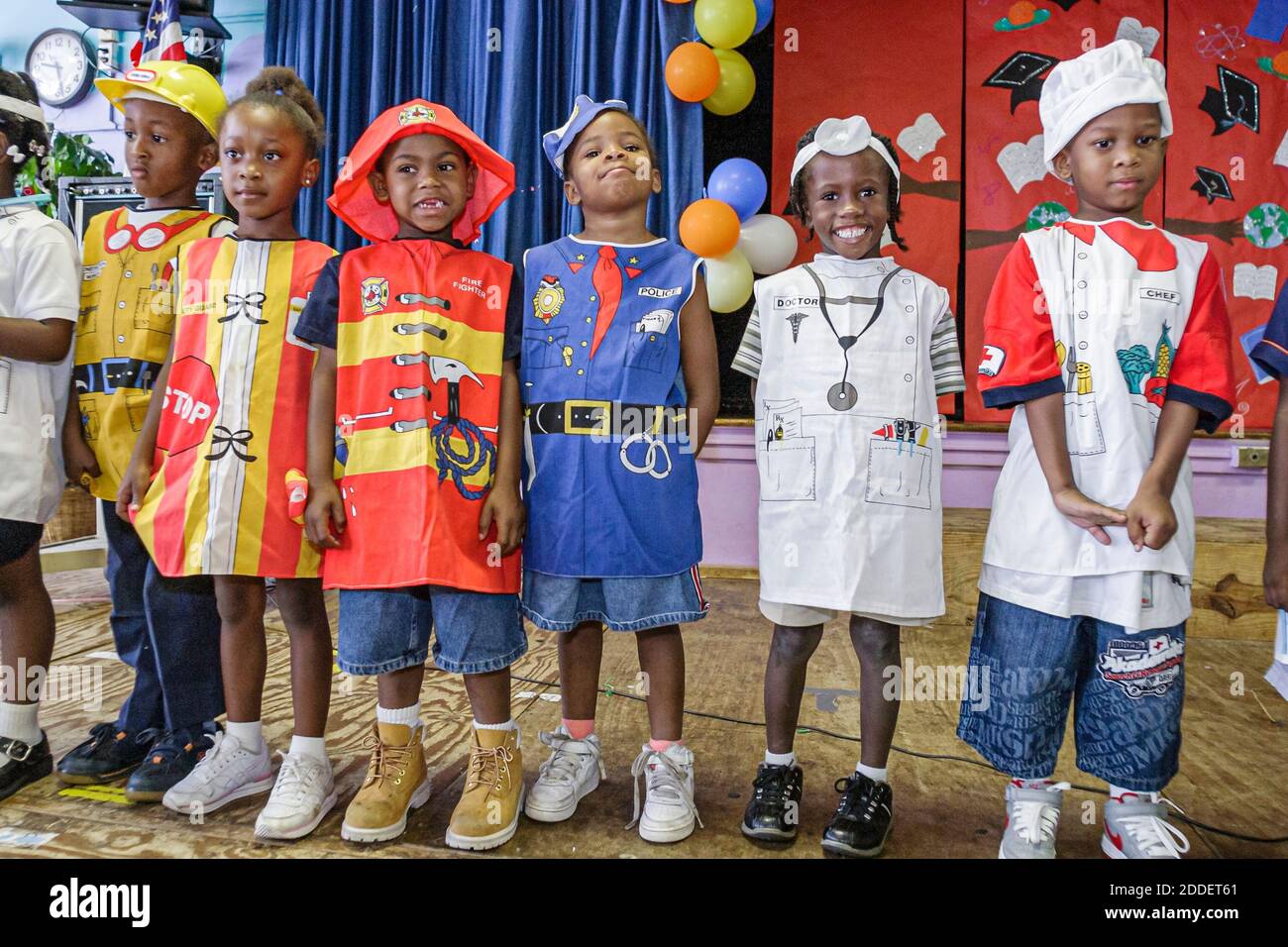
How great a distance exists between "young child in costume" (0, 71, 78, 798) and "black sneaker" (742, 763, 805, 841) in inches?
50.8

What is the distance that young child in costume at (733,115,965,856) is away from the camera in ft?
4.33

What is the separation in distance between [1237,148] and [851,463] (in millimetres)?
3194

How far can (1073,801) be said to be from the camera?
1.52 metres

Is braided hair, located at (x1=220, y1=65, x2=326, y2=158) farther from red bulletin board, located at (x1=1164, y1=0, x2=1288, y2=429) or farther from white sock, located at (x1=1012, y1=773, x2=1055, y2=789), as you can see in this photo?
red bulletin board, located at (x1=1164, y1=0, x2=1288, y2=429)

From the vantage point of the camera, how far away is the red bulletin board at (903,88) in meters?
3.46

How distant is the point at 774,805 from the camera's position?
134cm

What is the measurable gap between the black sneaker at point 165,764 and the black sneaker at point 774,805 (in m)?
0.99

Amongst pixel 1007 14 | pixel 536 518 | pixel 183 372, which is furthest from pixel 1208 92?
pixel 183 372

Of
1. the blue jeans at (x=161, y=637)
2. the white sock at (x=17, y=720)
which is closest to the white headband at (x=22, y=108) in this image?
the blue jeans at (x=161, y=637)

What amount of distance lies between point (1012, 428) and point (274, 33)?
12.0 ft

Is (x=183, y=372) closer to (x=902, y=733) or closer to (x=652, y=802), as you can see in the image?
(x=652, y=802)

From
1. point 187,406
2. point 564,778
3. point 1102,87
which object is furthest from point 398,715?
point 1102,87

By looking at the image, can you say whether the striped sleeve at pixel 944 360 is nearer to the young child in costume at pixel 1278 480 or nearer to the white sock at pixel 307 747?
the young child in costume at pixel 1278 480

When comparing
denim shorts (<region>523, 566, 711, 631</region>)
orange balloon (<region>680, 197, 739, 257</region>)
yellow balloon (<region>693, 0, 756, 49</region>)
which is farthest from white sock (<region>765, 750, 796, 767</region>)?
yellow balloon (<region>693, 0, 756, 49</region>)
